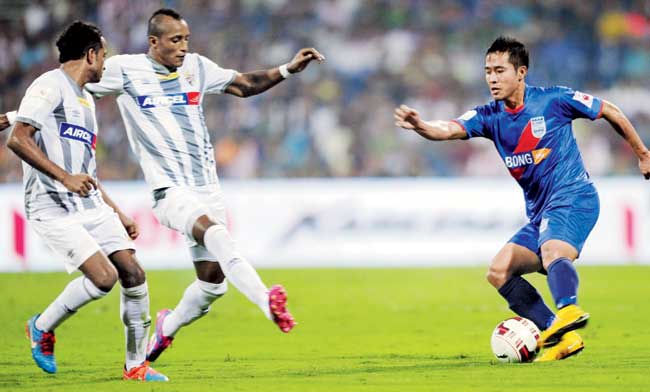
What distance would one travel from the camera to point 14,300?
1234cm

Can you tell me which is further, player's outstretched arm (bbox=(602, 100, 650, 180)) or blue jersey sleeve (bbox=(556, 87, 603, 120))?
blue jersey sleeve (bbox=(556, 87, 603, 120))

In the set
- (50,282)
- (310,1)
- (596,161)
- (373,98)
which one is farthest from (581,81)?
(50,282)

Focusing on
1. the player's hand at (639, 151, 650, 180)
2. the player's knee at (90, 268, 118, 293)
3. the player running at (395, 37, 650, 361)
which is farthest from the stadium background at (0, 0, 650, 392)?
the player's hand at (639, 151, 650, 180)

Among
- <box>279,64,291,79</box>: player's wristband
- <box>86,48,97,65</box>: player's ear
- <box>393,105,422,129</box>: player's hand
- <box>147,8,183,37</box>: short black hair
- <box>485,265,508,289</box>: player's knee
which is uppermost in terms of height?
<box>147,8,183,37</box>: short black hair

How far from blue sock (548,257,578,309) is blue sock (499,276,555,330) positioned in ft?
1.34

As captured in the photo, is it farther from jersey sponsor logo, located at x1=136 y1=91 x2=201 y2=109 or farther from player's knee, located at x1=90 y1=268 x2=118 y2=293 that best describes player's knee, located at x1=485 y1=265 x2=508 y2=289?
player's knee, located at x1=90 y1=268 x2=118 y2=293

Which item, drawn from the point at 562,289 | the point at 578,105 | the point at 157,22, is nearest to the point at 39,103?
the point at 157,22

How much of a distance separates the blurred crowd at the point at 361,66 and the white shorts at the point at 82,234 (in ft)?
34.5

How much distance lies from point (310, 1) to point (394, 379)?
13784 mm

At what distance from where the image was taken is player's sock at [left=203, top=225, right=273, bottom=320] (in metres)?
6.11

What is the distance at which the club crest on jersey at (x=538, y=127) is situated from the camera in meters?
7.34

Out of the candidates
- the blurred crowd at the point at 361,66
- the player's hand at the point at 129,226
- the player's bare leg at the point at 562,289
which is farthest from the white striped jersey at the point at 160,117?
the blurred crowd at the point at 361,66

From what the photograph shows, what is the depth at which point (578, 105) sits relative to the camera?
24.1ft

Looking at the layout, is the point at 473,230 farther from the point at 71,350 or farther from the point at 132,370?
the point at 132,370
